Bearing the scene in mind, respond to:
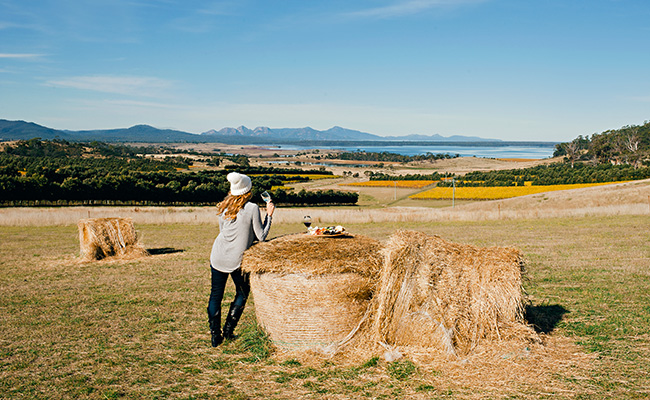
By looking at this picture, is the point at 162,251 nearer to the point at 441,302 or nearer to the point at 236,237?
the point at 236,237

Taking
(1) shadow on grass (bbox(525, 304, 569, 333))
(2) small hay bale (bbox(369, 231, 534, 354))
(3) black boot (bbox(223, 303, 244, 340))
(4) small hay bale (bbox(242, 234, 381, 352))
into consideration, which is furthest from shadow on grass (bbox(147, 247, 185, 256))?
(1) shadow on grass (bbox(525, 304, 569, 333))

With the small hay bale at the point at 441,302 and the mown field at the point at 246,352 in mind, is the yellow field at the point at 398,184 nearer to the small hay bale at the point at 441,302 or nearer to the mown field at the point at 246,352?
the mown field at the point at 246,352

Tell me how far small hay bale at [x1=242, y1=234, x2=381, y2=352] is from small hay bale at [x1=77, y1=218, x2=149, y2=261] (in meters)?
11.3

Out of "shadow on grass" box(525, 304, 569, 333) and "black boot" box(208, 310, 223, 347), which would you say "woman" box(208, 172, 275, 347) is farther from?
"shadow on grass" box(525, 304, 569, 333)

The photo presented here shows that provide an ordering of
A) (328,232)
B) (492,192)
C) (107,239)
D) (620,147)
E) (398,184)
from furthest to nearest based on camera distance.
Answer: (620,147) → (398,184) → (492,192) → (107,239) → (328,232)

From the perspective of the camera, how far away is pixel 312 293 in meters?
6.15

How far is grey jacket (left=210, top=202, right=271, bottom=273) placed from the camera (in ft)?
21.7

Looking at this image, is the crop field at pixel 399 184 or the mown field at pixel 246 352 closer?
the mown field at pixel 246 352

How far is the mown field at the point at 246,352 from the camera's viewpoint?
5254mm

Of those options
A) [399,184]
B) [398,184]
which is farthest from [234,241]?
[398,184]

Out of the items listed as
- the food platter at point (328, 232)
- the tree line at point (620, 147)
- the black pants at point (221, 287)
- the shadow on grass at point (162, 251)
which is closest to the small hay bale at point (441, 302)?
the food platter at point (328, 232)

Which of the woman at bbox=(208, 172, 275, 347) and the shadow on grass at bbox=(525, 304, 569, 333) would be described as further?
the shadow on grass at bbox=(525, 304, 569, 333)

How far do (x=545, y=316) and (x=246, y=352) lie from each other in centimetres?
472

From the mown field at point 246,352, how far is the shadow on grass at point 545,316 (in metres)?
0.04
